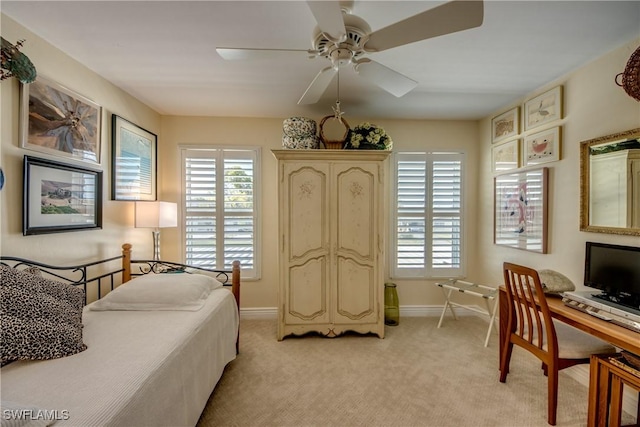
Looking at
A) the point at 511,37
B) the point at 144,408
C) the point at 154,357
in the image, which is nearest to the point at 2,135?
the point at 154,357

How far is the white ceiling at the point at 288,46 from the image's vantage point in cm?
156

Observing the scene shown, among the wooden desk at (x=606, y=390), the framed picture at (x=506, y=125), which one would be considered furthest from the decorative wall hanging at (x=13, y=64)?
the framed picture at (x=506, y=125)

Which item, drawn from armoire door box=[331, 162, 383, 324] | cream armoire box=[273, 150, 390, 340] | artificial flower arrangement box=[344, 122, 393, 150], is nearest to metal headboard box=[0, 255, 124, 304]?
cream armoire box=[273, 150, 390, 340]

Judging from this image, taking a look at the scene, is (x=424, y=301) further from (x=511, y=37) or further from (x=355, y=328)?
(x=511, y=37)

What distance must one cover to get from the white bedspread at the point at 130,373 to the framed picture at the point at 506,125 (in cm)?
333

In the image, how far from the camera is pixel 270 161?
3400mm

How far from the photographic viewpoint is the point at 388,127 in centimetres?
349

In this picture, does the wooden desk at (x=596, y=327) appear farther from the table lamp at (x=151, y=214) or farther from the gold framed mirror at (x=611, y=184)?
the table lamp at (x=151, y=214)

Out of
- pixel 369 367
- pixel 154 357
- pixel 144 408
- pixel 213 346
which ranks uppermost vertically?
pixel 154 357

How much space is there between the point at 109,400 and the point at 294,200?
2.04m

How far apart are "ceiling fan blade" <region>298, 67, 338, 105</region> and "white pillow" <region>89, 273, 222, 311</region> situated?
65.6 inches

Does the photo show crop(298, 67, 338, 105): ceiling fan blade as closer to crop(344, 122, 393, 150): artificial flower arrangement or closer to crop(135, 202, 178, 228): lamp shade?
crop(344, 122, 393, 150): artificial flower arrangement

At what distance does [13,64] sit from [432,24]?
2167 mm

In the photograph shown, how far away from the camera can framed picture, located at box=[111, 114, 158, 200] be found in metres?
2.52
